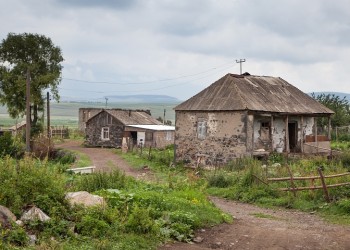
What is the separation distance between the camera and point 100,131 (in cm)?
4478

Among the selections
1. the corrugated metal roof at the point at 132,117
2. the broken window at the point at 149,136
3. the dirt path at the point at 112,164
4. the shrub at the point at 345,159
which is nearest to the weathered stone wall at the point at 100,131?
the corrugated metal roof at the point at 132,117

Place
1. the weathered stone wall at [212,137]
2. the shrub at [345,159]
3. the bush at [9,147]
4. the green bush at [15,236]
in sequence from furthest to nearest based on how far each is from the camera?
the bush at [9,147] < the weathered stone wall at [212,137] < the shrub at [345,159] < the green bush at [15,236]

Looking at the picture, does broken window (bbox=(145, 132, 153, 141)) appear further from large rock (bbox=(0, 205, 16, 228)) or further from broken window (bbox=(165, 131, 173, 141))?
large rock (bbox=(0, 205, 16, 228))

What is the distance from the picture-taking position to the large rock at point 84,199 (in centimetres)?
1048

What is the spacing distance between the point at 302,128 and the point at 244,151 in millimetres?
5710

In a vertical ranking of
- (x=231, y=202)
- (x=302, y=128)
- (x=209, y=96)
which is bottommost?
(x=231, y=202)

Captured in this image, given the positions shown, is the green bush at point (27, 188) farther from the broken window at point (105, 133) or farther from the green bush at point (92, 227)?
the broken window at point (105, 133)

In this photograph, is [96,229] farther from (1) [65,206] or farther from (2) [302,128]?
(2) [302,128]

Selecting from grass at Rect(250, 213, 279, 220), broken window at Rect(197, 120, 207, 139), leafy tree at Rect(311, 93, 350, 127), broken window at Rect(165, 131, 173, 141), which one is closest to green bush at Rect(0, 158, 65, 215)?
grass at Rect(250, 213, 279, 220)

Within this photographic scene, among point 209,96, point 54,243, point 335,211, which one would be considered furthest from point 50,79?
point 54,243

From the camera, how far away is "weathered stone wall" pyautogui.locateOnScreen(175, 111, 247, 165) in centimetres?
2631

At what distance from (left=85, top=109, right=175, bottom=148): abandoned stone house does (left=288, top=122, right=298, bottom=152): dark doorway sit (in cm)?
1424

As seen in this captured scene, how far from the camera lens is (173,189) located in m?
15.2

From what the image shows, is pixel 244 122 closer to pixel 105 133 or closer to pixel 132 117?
pixel 105 133
